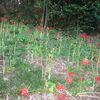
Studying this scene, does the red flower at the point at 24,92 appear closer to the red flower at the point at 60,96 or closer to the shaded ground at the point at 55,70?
the shaded ground at the point at 55,70

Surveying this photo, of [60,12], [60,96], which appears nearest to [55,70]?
[60,96]

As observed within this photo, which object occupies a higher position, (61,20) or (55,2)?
(55,2)

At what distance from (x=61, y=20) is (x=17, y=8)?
8.54 feet

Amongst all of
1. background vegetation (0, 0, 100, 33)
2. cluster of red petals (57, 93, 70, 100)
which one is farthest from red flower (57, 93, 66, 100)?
background vegetation (0, 0, 100, 33)

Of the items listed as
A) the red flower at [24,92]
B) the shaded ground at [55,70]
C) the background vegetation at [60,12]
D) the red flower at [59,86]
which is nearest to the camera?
the red flower at [24,92]

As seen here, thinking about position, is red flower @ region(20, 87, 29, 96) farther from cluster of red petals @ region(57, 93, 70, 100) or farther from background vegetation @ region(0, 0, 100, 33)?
background vegetation @ region(0, 0, 100, 33)

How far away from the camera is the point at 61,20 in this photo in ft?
22.0

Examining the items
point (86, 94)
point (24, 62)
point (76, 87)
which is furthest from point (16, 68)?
point (86, 94)

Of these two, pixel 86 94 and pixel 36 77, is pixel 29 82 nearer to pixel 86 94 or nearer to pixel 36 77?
pixel 36 77

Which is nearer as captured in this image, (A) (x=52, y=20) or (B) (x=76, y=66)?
(B) (x=76, y=66)

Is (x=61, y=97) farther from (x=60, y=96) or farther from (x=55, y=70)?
(x=55, y=70)

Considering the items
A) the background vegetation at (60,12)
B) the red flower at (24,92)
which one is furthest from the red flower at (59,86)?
the background vegetation at (60,12)

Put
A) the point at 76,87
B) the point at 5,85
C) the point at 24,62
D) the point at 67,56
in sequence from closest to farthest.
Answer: the point at 5,85 → the point at 76,87 → the point at 24,62 → the point at 67,56

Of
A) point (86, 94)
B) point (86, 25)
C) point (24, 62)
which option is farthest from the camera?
point (86, 25)
